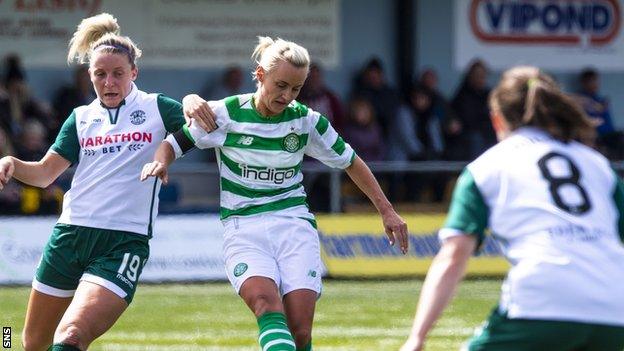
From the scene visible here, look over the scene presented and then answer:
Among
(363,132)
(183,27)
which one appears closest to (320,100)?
(363,132)

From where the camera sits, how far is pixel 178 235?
14.6 m

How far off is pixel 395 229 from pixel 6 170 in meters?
1.90

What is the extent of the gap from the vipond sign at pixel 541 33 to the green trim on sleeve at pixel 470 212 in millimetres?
15475

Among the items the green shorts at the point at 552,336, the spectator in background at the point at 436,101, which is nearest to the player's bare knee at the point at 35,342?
the green shorts at the point at 552,336

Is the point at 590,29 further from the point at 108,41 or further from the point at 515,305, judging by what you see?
the point at 515,305

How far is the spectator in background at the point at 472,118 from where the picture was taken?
17781 millimetres

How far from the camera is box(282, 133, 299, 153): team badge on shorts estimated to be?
6918 mm

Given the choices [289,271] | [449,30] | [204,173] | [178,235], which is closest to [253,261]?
[289,271]

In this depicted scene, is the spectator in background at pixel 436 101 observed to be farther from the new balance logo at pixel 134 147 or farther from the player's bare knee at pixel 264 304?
the player's bare knee at pixel 264 304

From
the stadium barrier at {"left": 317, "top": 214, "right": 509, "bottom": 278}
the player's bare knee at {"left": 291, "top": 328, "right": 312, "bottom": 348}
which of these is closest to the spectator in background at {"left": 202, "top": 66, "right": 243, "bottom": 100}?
the stadium barrier at {"left": 317, "top": 214, "right": 509, "bottom": 278}

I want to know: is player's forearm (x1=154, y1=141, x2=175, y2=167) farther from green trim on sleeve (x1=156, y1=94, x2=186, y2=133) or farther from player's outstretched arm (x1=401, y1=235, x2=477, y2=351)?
player's outstretched arm (x1=401, y1=235, x2=477, y2=351)

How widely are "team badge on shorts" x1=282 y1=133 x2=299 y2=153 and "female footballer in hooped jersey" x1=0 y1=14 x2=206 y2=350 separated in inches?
22.9

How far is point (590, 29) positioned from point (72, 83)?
761 centimetres

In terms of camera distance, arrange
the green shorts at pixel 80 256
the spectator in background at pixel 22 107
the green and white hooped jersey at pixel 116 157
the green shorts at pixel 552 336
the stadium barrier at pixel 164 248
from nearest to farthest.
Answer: the green shorts at pixel 552 336, the green shorts at pixel 80 256, the green and white hooped jersey at pixel 116 157, the stadium barrier at pixel 164 248, the spectator in background at pixel 22 107
